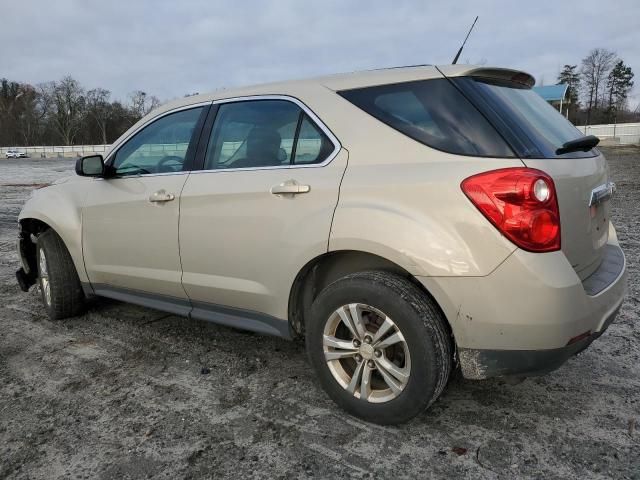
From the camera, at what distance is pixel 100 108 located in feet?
319

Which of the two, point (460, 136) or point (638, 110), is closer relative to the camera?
point (460, 136)

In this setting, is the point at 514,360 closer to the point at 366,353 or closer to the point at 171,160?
the point at 366,353

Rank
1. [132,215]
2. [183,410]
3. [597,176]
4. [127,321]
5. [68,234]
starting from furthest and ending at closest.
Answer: [127,321]
[68,234]
[132,215]
[183,410]
[597,176]

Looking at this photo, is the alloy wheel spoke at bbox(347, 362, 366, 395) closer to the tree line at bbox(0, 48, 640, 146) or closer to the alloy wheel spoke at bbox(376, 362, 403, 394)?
the alloy wheel spoke at bbox(376, 362, 403, 394)

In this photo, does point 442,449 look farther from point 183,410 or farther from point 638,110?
point 638,110

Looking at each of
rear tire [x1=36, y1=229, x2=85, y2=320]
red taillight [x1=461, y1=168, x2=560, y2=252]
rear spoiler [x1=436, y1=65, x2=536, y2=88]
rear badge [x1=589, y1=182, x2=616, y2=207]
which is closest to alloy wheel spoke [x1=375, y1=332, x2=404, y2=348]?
red taillight [x1=461, y1=168, x2=560, y2=252]

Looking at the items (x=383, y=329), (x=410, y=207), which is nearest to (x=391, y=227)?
(x=410, y=207)

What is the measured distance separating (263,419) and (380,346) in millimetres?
756

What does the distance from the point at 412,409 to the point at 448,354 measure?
0.32m

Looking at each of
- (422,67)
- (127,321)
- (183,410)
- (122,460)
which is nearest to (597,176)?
(422,67)

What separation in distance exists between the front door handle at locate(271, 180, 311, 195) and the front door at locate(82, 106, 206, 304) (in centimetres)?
82

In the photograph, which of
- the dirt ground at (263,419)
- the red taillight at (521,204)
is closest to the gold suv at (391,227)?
the red taillight at (521,204)

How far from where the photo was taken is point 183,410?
9.62ft

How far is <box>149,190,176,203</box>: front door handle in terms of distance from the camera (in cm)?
342
